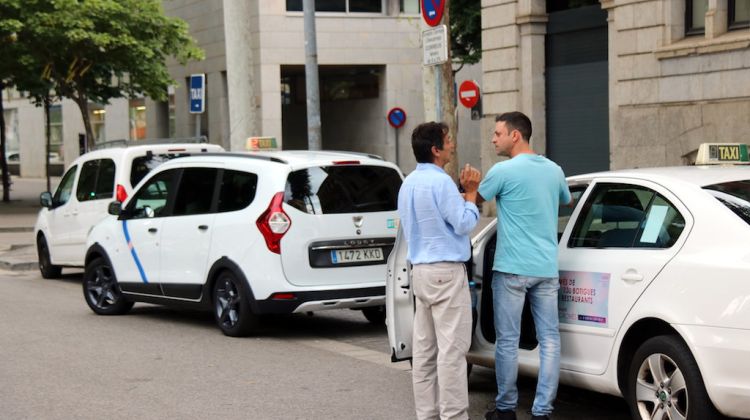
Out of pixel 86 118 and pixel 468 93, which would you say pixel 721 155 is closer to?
pixel 468 93

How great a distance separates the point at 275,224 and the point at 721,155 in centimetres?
421

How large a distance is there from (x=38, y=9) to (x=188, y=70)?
12969 millimetres

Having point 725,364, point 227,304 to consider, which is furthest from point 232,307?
point 725,364

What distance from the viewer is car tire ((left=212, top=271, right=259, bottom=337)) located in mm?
10141

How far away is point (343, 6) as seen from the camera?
38.9m

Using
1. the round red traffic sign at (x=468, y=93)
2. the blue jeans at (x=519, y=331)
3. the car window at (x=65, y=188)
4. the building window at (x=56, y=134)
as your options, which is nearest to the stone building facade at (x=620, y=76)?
the round red traffic sign at (x=468, y=93)

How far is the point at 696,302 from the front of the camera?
5.70 metres

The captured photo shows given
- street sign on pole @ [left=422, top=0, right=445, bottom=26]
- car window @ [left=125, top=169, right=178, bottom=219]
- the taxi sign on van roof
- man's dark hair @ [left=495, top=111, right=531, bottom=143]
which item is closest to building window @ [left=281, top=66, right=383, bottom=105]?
street sign on pole @ [left=422, top=0, right=445, bottom=26]

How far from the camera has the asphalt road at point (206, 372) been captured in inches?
290

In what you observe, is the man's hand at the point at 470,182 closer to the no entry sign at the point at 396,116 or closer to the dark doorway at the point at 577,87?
the dark doorway at the point at 577,87

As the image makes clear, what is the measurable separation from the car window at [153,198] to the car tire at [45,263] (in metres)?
4.87

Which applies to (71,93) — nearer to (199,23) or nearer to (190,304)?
(199,23)

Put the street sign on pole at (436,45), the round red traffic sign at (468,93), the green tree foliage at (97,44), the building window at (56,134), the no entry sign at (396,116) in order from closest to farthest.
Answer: the street sign on pole at (436,45) < the round red traffic sign at (468,93) < the green tree foliage at (97,44) < the no entry sign at (396,116) < the building window at (56,134)

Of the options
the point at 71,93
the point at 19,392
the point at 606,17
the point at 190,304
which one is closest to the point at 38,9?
A: the point at 71,93
